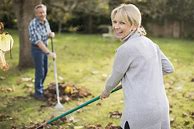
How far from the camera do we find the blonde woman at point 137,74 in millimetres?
3225

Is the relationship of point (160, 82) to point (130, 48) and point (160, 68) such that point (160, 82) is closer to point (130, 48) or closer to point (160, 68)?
point (160, 68)

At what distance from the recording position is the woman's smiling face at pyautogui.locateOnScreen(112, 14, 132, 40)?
3287mm

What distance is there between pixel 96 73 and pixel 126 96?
6468mm

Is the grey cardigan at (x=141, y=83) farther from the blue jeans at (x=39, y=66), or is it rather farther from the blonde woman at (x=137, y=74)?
the blue jeans at (x=39, y=66)

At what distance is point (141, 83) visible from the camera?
3.22 m

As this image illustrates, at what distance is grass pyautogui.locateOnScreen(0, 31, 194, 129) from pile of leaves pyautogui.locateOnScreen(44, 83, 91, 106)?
16 centimetres

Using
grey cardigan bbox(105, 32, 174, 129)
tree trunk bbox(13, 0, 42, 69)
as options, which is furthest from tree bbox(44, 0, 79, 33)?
grey cardigan bbox(105, 32, 174, 129)

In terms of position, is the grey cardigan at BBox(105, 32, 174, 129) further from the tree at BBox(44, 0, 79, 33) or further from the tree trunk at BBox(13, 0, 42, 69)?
the tree at BBox(44, 0, 79, 33)

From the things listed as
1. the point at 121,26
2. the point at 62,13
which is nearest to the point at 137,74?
the point at 121,26

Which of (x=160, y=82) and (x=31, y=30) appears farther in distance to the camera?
(x=31, y=30)

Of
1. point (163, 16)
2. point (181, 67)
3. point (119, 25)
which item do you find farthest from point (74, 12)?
point (119, 25)

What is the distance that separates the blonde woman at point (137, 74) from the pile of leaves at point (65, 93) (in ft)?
13.0

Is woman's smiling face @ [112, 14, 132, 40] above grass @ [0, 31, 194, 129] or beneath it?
above

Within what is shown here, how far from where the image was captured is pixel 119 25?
10.9 feet
